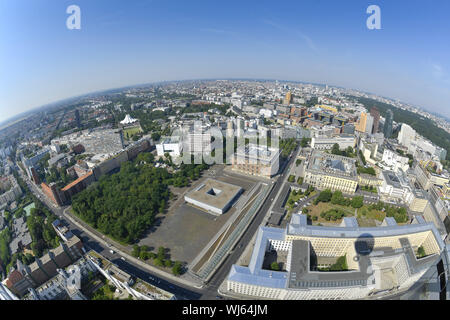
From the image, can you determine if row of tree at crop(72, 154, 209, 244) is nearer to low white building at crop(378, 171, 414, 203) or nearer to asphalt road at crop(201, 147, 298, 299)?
asphalt road at crop(201, 147, 298, 299)

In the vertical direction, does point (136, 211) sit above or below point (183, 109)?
below

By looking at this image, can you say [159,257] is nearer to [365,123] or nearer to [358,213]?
[358,213]

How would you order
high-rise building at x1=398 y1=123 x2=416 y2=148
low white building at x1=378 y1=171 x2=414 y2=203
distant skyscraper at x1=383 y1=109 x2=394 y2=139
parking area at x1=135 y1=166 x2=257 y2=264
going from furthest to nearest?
distant skyscraper at x1=383 y1=109 x2=394 y2=139 < high-rise building at x1=398 y1=123 x2=416 y2=148 < low white building at x1=378 y1=171 x2=414 y2=203 < parking area at x1=135 y1=166 x2=257 y2=264

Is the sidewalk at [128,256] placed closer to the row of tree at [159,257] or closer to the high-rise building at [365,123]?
the row of tree at [159,257]

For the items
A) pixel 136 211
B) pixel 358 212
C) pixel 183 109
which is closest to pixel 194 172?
pixel 136 211

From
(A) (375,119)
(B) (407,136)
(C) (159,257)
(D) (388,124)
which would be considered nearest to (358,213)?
(C) (159,257)

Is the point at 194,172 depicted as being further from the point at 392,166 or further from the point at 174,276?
the point at 392,166

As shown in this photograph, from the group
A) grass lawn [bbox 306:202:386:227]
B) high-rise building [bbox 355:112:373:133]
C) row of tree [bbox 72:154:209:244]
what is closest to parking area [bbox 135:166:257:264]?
row of tree [bbox 72:154:209:244]

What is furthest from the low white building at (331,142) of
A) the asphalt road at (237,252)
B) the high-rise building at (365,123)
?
the asphalt road at (237,252)
